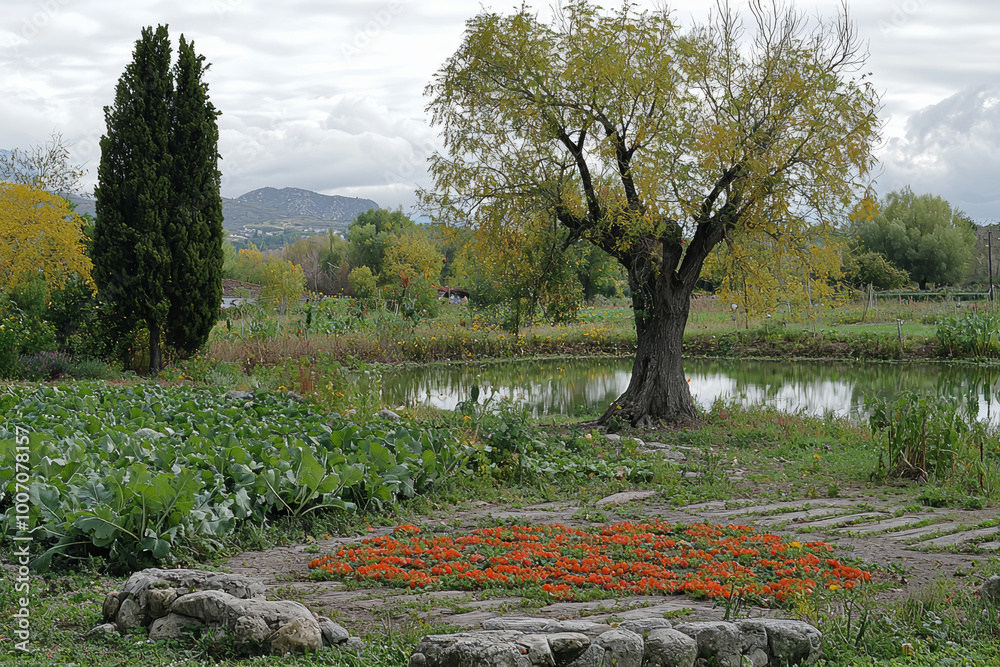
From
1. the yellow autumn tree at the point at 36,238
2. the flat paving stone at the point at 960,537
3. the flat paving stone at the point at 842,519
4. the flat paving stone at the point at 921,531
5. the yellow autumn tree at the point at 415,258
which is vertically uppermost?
the yellow autumn tree at the point at 415,258

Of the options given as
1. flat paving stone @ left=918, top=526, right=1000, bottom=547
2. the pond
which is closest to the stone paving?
flat paving stone @ left=918, top=526, right=1000, bottom=547

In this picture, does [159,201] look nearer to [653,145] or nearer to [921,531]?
[653,145]

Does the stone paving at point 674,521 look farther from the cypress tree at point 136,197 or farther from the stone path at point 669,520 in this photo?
the cypress tree at point 136,197

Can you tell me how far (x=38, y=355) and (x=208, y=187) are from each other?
4.19m

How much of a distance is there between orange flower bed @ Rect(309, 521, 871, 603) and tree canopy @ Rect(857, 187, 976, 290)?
37.4m

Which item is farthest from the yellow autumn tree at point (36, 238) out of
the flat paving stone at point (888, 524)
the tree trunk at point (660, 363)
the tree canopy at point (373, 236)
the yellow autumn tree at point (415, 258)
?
the tree canopy at point (373, 236)

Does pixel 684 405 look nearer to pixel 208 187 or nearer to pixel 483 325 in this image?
pixel 208 187

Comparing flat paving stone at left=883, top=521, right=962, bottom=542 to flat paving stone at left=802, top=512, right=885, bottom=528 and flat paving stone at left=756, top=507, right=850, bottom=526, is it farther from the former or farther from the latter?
flat paving stone at left=756, top=507, right=850, bottom=526

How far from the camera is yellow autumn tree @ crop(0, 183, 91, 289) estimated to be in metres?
12.9

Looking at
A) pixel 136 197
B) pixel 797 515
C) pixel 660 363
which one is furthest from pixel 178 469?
pixel 136 197

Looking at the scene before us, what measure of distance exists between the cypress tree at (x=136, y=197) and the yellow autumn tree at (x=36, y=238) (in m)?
0.90

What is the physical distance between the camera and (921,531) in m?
5.12

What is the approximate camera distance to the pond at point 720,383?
13125 mm

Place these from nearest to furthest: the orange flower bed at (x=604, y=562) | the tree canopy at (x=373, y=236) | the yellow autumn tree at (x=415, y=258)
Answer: the orange flower bed at (x=604, y=562), the yellow autumn tree at (x=415, y=258), the tree canopy at (x=373, y=236)
